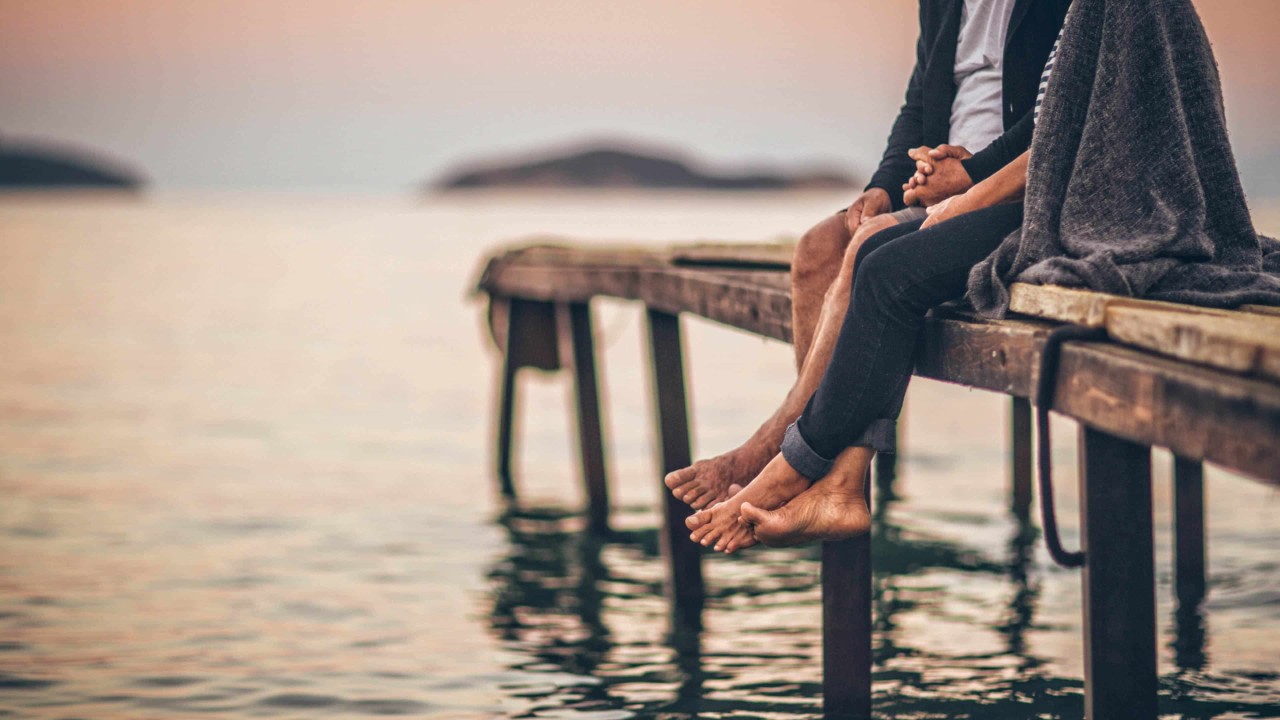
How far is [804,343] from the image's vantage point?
4059 millimetres

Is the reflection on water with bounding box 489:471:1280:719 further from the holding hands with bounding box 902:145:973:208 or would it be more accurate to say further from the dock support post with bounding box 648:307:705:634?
the holding hands with bounding box 902:145:973:208

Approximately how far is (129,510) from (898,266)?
8.48 metres

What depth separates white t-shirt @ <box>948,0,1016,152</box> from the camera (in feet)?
12.3

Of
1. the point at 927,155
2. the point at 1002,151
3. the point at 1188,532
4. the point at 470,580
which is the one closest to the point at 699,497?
the point at 927,155

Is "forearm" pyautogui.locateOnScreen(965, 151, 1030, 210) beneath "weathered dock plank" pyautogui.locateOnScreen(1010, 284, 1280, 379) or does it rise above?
above

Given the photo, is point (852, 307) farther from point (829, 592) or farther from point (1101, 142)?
point (829, 592)

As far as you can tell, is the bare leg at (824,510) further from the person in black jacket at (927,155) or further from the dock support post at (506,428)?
the dock support post at (506,428)

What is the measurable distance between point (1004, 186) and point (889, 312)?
18.3 inches

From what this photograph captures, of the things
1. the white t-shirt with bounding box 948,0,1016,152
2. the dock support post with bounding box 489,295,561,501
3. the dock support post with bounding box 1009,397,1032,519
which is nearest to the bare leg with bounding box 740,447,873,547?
the white t-shirt with bounding box 948,0,1016,152

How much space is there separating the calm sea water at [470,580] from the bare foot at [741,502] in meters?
1.71

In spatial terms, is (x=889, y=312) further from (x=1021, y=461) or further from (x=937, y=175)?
(x=1021, y=461)

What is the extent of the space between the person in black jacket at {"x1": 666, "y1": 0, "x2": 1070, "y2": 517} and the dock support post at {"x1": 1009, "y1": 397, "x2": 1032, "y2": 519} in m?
4.13

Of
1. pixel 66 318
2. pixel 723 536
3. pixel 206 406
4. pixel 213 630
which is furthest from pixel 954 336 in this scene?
pixel 66 318

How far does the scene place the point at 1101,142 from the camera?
3.13m
